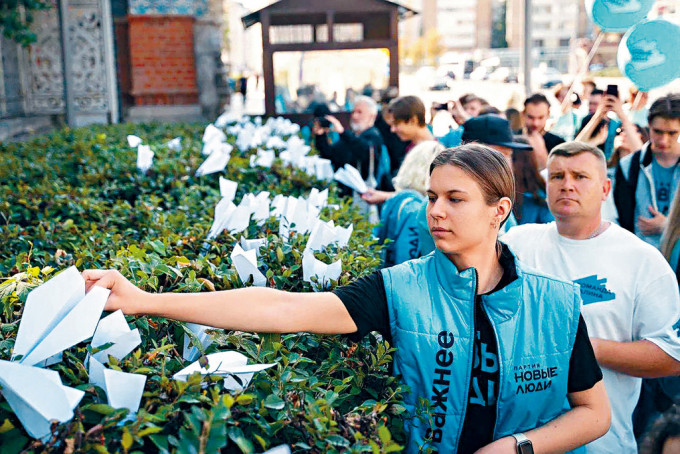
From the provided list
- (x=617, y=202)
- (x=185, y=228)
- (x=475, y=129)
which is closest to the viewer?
(x=185, y=228)

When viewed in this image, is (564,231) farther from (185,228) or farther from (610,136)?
(610,136)

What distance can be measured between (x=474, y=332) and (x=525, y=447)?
0.35 meters

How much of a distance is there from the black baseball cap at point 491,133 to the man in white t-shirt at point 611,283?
88cm

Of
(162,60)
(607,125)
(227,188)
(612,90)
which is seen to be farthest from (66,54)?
(227,188)

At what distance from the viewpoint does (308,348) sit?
2289 mm

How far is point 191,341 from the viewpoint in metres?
2.04

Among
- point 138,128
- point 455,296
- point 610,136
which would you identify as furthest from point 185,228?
point 138,128

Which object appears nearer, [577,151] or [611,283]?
[611,283]

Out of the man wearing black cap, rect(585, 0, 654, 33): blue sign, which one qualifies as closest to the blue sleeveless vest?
the man wearing black cap

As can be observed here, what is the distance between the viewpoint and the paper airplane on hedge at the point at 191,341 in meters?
2.04

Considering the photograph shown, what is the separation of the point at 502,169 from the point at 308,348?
823mm

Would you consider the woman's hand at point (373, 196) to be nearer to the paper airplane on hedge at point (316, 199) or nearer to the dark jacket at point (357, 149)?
the paper airplane on hedge at point (316, 199)

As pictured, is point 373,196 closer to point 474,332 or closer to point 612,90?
point 612,90

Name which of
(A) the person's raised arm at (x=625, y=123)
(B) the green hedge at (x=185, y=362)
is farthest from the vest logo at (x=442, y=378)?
(A) the person's raised arm at (x=625, y=123)
